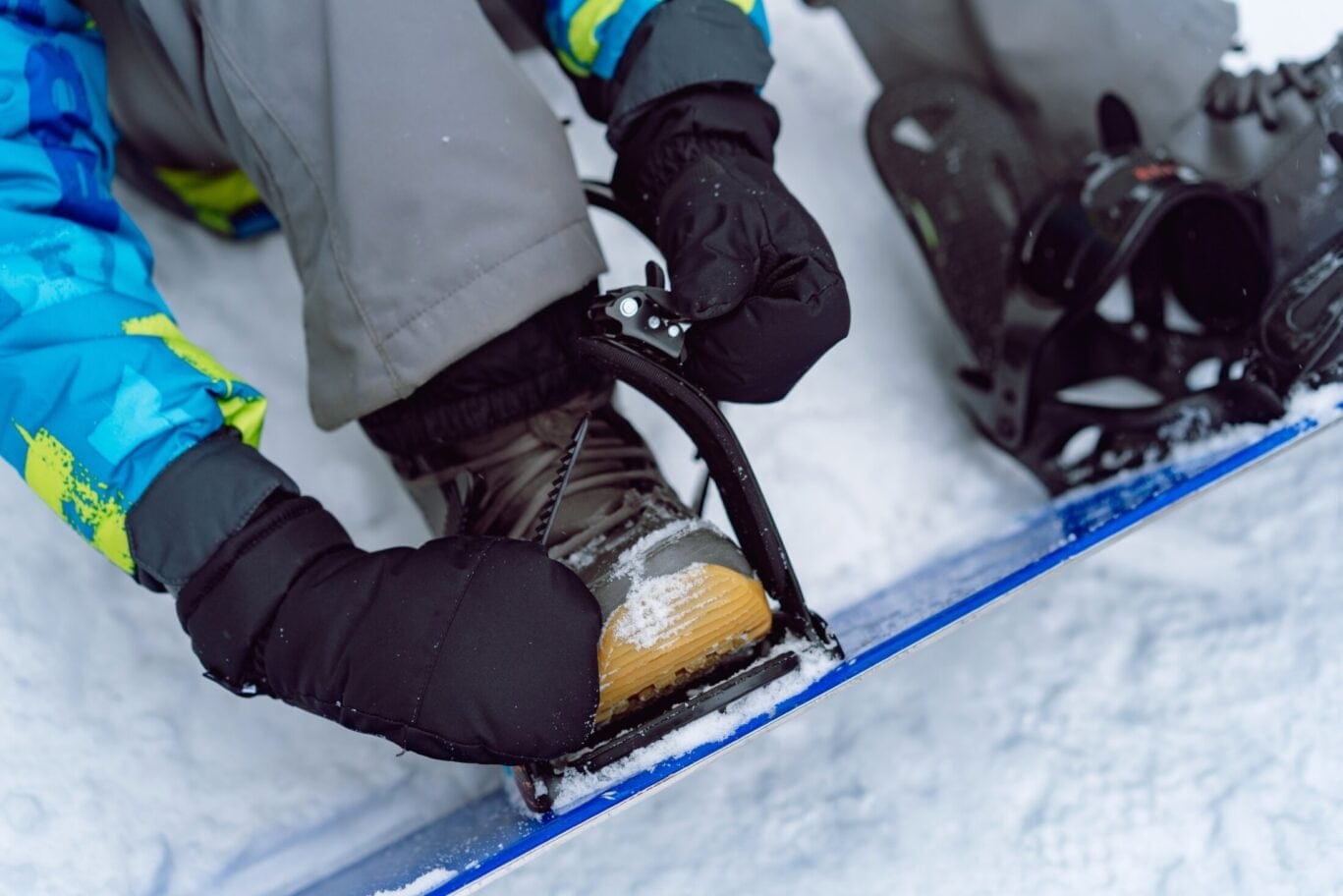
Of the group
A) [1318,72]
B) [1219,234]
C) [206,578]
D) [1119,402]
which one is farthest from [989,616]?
[206,578]

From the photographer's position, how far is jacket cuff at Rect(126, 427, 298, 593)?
657 millimetres

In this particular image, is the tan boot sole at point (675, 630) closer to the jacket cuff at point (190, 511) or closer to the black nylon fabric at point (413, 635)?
the black nylon fabric at point (413, 635)

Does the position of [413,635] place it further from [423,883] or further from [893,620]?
[893,620]

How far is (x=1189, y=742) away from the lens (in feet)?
3.06

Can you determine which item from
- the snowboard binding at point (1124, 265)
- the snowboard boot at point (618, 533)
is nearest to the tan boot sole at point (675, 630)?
the snowboard boot at point (618, 533)

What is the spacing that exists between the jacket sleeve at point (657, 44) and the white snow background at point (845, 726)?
0.37 meters

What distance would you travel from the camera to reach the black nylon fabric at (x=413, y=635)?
2.04ft

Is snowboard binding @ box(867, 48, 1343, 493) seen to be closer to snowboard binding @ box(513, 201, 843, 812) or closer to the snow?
snowboard binding @ box(513, 201, 843, 812)

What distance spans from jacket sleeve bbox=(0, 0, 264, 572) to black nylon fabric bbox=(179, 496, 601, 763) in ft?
0.27

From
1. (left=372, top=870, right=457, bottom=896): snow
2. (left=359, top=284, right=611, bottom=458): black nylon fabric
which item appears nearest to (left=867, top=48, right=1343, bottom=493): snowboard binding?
(left=359, top=284, right=611, bottom=458): black nylon fabric

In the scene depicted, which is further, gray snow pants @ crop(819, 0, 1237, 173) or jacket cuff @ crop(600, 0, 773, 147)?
gray snow pants @ crop(819, 0, 1237, 173)

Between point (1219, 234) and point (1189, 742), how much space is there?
46cm

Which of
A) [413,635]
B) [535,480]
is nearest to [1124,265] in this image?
[535,480]

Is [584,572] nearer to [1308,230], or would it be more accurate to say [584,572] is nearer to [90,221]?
[90,221]
